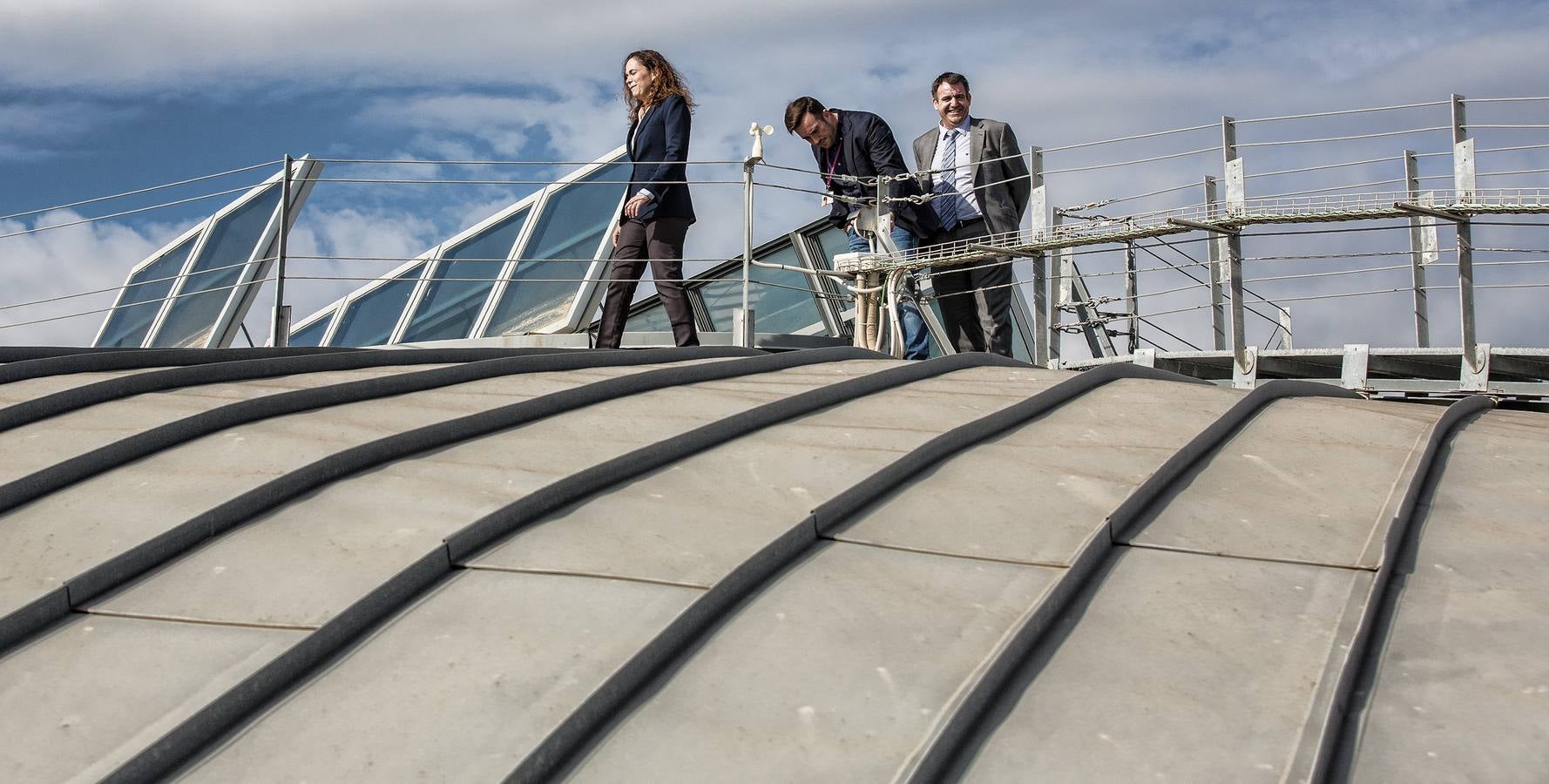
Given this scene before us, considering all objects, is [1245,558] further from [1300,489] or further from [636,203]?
[636,203]

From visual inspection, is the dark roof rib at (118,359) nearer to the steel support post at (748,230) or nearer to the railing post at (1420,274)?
the steel support post at (748,230)

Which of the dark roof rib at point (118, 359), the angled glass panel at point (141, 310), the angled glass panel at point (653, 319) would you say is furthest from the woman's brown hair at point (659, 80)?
the angled glass panel at point (653, 319)

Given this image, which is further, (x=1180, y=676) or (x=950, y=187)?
(x=950, y=187)

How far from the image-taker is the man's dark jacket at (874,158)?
834 cm

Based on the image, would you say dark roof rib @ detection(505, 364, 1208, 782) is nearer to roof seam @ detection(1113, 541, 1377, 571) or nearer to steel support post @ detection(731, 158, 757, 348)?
roof seam @ detection(1113, 541, 1377, 571)

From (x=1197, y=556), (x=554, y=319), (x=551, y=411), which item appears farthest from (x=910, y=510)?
A: (x=554, y=319)

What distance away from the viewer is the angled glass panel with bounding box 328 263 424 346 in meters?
12.2

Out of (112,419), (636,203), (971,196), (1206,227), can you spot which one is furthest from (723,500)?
(1206,227)

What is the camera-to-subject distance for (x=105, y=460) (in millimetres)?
4207

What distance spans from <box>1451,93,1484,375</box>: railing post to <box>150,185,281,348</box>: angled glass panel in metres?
9.03

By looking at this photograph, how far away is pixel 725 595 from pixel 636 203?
4.74 m

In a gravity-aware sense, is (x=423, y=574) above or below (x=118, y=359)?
below

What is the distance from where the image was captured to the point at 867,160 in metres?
8.41

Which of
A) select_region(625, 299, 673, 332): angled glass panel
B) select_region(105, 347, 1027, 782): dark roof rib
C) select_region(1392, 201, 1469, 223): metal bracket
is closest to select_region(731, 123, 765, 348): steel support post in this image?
select_region(105, 347, 1027, 782): dark roof rib
